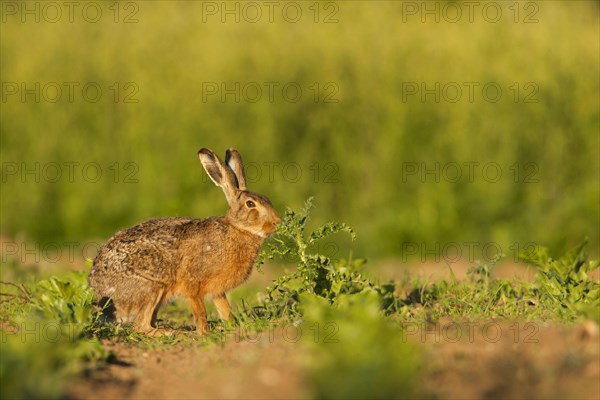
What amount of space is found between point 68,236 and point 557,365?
345 inches

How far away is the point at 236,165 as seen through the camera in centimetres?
717

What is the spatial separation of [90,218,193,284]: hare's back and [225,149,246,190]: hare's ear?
68 cm

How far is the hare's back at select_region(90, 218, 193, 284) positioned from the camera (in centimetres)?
642

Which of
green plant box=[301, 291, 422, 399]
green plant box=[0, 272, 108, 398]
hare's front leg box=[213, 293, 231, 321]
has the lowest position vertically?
hare's front leg box=[213, 293, 231, 321]

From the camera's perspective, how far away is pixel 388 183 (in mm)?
11883

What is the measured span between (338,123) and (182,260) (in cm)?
599

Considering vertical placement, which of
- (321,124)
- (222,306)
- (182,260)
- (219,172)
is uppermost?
(219,172)

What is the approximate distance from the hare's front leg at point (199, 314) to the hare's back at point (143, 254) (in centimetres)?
21

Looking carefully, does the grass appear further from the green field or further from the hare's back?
the green field

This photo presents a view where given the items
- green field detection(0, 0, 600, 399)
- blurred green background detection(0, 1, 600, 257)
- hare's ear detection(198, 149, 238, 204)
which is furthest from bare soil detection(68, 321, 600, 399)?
blurred green background detection(0, 1, 600, 257)

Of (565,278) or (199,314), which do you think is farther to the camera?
(199,314)

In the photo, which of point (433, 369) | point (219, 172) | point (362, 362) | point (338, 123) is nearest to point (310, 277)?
point (219, 172)

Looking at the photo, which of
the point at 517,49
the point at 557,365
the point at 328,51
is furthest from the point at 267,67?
the point at 557,365

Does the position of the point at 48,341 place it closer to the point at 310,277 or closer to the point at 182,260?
the point at 310,277
